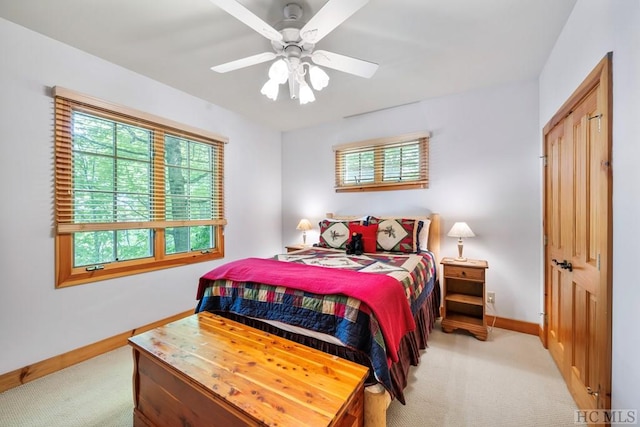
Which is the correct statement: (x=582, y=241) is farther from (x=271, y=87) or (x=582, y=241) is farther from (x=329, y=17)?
(x=271, y=87)

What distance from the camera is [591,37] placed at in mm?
1474

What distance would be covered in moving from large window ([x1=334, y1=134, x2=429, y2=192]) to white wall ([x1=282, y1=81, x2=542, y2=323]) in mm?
110

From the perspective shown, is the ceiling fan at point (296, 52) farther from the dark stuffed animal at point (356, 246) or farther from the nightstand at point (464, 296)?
the nightstand at point (464, 296)

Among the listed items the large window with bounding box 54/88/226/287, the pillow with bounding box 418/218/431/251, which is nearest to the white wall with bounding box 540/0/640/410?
the pillow with bounding box 418/218/431/251

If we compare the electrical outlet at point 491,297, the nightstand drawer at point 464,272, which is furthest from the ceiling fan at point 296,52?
the electrical outlet at point 491,297

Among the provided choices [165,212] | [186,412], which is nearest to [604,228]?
[186,412]

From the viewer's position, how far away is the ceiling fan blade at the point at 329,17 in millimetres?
1274

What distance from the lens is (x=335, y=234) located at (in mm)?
3285

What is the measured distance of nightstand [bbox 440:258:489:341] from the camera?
254cm

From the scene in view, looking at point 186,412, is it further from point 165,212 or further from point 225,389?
point 165,212

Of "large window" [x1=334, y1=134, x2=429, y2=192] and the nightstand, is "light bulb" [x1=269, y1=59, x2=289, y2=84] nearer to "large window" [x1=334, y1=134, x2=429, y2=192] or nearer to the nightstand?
"large window" [x1=334, y1=134, x2=429, y2=192]

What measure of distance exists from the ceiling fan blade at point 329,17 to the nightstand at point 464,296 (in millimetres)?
2355

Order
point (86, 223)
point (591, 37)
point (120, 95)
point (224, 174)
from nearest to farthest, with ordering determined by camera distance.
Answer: point (591, 37)
point (86, 223)
point (120, 95)
point (224, 174)

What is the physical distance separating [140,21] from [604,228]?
3.16m
